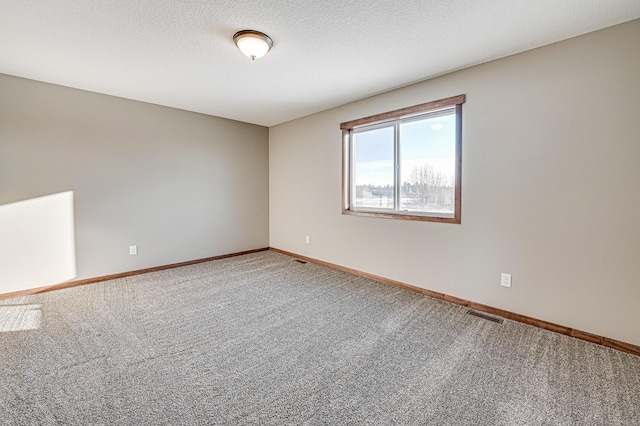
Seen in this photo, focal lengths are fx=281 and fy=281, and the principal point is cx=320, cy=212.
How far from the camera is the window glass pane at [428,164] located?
3.09 meters

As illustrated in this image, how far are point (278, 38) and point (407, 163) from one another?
202cm

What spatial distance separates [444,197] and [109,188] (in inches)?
167

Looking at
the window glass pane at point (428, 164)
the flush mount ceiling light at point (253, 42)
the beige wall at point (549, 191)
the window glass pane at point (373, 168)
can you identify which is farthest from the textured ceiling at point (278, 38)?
the window glass pane at point (373, 168)

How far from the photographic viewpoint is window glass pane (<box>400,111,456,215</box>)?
3.09 m

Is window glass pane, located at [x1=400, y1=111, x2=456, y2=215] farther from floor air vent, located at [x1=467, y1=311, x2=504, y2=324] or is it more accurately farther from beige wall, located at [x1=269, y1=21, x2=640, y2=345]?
floor air vent, located at [x1=467, y1=311, x2=504, y2=324]

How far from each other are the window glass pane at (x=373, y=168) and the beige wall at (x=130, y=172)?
213 cm

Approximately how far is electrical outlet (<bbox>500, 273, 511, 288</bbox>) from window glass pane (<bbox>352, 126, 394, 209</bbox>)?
1.45 m

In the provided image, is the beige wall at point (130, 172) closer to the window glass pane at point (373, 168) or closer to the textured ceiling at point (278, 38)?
the textured ceiling at point (278, 38)

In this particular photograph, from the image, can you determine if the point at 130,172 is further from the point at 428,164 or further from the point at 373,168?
the point at 428,164

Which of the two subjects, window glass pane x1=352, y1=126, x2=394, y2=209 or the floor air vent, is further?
window glass pane x1=352, y1=126, x2=394, y2=209

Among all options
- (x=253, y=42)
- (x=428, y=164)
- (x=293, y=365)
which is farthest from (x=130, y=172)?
(x=428, y=164)

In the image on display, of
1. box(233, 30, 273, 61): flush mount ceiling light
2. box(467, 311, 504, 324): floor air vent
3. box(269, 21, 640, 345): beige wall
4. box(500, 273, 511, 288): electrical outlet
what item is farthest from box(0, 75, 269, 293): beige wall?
box(500, 273, 511, 288): electrical outlet

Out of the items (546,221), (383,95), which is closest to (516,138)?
(546,221)

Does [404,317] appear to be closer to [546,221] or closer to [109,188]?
[546,221]
